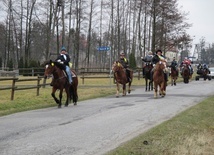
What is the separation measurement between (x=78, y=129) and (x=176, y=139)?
288 centimetres

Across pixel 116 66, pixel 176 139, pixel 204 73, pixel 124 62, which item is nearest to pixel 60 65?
pixel 116 66

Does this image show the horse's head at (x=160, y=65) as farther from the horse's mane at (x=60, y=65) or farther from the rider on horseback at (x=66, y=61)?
the horse's mane at (x=60, y=65)

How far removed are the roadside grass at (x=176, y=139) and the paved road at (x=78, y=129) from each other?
1.47 feet

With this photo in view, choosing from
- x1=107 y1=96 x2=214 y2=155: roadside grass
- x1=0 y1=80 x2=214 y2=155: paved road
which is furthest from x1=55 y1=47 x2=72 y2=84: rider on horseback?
x1=107 y1=96 x2=214 y2=155: roadside grass

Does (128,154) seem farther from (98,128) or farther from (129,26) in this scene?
(129,26)

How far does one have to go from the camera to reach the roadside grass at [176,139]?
8078 mm

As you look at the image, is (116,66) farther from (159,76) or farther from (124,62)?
(159,76)

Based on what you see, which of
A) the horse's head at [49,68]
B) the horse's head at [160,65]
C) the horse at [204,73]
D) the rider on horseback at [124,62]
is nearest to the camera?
the horse's head at [49,68]

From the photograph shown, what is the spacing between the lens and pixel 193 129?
1096cm

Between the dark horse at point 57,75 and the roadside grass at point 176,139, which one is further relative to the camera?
the dark horse at point 57,75

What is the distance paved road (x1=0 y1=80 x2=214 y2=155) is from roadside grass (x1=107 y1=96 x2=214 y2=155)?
17.6 inches

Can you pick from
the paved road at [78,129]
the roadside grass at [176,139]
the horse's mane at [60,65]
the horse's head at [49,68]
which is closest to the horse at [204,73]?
the paved road at [78,129]

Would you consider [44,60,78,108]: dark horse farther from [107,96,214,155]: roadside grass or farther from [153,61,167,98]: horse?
[107,96,214,155]: roadside grass

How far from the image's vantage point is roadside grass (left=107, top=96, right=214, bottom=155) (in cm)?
808
